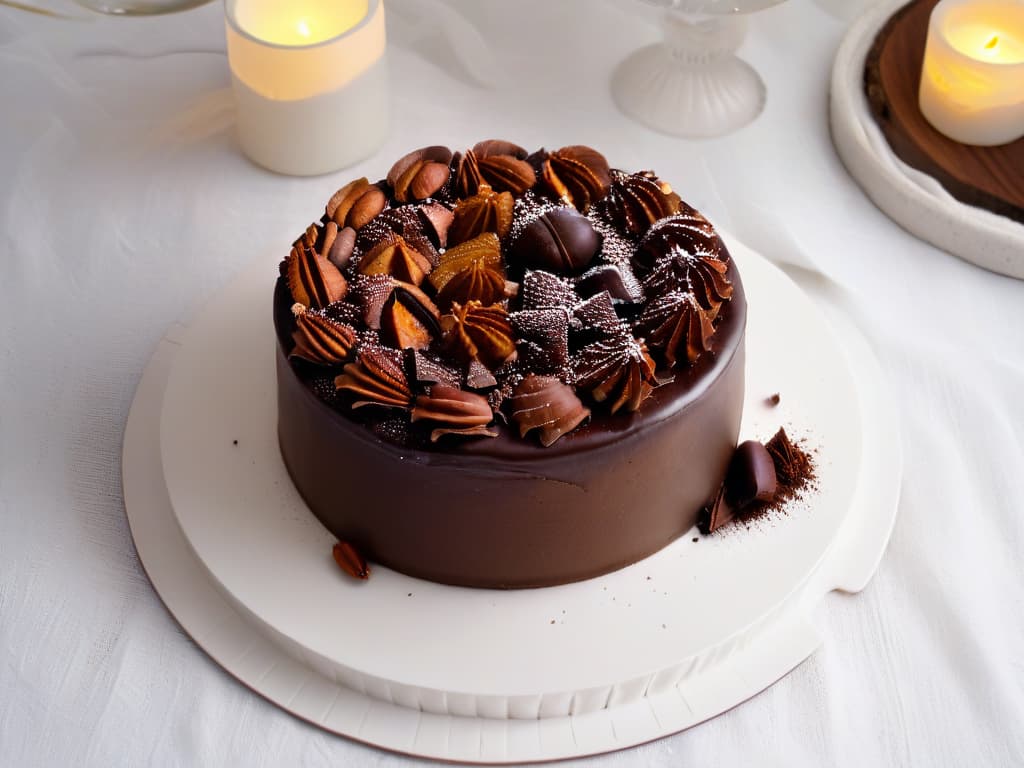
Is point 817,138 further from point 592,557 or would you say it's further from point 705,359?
point 592,557

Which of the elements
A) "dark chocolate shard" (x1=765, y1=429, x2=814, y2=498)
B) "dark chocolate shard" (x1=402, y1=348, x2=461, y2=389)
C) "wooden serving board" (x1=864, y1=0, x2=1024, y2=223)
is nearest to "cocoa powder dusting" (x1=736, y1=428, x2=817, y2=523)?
"dark chocolate shard" (x1=765, y1=429, x2=814, y2=498)

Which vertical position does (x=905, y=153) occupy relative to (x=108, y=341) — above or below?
above

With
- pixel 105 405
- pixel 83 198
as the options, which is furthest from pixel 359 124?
pixel 105 405

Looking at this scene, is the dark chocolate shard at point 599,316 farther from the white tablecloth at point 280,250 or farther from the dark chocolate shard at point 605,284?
the white tablecloth at point 280,250

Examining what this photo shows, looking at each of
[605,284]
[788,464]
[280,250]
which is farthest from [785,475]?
[280,250]

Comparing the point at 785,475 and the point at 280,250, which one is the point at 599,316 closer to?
the point at 785,475

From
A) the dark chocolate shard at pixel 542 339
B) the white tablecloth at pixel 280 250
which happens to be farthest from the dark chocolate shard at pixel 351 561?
the dark chocolate shard at pixel 542 339

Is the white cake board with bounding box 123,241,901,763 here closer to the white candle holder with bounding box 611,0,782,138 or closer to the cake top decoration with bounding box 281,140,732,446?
the cake top decoration with bounding box 281,140,732,446
